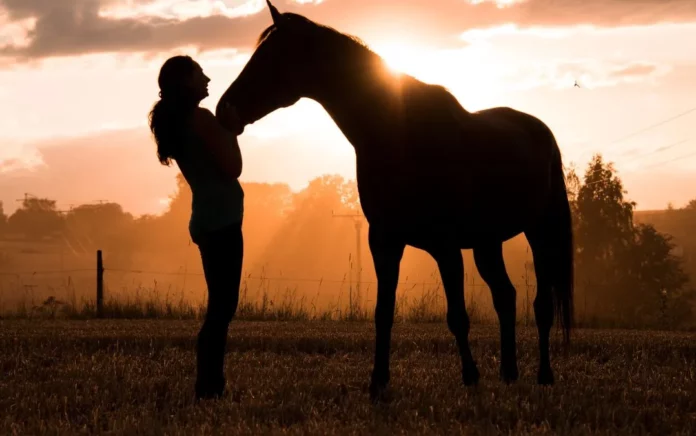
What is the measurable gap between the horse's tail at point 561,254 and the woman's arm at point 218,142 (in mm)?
3791

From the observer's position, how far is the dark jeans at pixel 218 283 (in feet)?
19.0

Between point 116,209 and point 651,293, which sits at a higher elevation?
point 116,209

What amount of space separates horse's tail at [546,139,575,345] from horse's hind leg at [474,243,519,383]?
84 centimetres

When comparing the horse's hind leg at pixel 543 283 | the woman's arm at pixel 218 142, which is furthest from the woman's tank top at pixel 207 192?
the horse's hind leg at pixel 543 283

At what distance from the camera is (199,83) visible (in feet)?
19.1

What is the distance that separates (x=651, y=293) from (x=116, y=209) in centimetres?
10369

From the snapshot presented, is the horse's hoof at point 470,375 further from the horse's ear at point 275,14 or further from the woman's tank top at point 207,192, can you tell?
the horse's ear at point 275,14

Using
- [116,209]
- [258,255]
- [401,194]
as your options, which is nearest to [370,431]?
[401,194]

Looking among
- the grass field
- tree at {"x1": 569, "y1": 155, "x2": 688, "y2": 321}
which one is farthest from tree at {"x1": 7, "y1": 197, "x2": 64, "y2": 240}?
the grass field

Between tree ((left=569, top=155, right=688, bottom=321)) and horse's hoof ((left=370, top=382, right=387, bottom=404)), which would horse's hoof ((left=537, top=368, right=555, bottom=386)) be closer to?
horse's hoof ((left=370, top=382, right=387, bottom=404))

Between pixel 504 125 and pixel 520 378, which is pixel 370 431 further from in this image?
pixel 504 125

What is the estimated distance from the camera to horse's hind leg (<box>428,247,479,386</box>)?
638 cm

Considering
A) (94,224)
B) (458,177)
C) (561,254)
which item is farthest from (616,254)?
(94,224)

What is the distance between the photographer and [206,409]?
18.2ft
